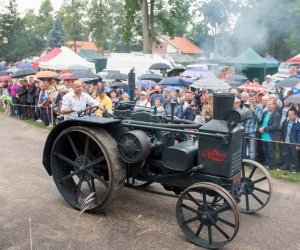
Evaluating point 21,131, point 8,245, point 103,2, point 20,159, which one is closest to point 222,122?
point 8,245

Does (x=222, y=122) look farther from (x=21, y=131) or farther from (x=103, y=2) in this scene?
(x=103, y=2)

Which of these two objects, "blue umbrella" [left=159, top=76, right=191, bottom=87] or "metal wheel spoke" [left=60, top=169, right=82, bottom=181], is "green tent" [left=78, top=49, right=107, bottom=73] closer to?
"blue umbrella" [left=159, top=76, right=191, bottom=87]

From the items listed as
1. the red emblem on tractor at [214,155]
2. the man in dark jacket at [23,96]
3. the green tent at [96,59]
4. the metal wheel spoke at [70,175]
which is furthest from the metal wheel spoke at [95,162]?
the green tent at [96,59]

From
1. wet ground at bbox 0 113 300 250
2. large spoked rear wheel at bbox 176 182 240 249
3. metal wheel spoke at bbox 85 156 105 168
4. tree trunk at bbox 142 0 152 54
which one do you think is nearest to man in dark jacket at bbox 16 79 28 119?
wet ground at bbox 0 113 300 250

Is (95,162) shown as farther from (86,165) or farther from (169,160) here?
(169,160)

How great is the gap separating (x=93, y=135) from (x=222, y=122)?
1.55 m

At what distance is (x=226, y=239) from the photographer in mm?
4285

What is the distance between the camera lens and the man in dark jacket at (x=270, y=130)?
7.17 meters

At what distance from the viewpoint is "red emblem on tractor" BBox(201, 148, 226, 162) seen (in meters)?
4.22

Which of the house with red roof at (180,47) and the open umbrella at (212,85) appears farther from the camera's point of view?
the house with red roof at (180,47)

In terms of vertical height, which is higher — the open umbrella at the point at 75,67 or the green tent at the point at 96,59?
the green tent at the point at 96,59

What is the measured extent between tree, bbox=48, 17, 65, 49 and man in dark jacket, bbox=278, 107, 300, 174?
40566 millimetres

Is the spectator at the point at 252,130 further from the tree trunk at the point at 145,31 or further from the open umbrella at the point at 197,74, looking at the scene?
the tree trunk at the point at 145,31

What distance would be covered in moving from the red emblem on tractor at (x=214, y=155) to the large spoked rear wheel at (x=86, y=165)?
1.06 m
